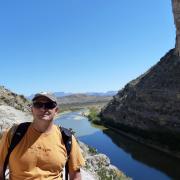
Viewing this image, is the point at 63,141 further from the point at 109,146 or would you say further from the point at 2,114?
the point at 109,146

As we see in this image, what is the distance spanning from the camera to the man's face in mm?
5121

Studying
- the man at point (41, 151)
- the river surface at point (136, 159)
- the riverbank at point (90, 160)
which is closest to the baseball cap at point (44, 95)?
the man at point (41, 151)

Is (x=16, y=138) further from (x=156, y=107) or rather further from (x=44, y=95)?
(x=156, y=107)

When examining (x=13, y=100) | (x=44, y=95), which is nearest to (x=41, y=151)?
(x=44, y=95)

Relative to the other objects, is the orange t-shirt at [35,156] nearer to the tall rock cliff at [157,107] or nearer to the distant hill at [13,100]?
the distant hill at [13,100]

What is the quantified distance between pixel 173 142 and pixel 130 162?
6868 mm

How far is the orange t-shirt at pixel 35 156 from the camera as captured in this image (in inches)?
191

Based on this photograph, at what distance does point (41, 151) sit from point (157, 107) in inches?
2059

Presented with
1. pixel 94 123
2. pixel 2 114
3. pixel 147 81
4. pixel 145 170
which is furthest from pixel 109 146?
pixel 2 114

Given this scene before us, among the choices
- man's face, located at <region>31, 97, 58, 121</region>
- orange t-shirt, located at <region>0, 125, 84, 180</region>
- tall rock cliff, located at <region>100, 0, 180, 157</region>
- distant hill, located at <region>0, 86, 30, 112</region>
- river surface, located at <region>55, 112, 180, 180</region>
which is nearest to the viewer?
orange t-shirt, located at <region>0, 125, 84, 180</region>

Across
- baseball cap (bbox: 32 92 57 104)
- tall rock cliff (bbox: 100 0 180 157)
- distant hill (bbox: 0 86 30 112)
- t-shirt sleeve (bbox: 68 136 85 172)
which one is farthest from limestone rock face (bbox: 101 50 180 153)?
baseball cap (bbox: 32 92 57 104)

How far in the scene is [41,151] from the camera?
491 centimetres

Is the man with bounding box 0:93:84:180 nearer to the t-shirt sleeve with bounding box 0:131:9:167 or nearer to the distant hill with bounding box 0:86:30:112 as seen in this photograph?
the t-shirt sleeve with bounding box 0:131:9:167

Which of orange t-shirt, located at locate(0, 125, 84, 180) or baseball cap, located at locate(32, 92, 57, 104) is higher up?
baseball cap, located at locate(32, 92, 57, 104)
